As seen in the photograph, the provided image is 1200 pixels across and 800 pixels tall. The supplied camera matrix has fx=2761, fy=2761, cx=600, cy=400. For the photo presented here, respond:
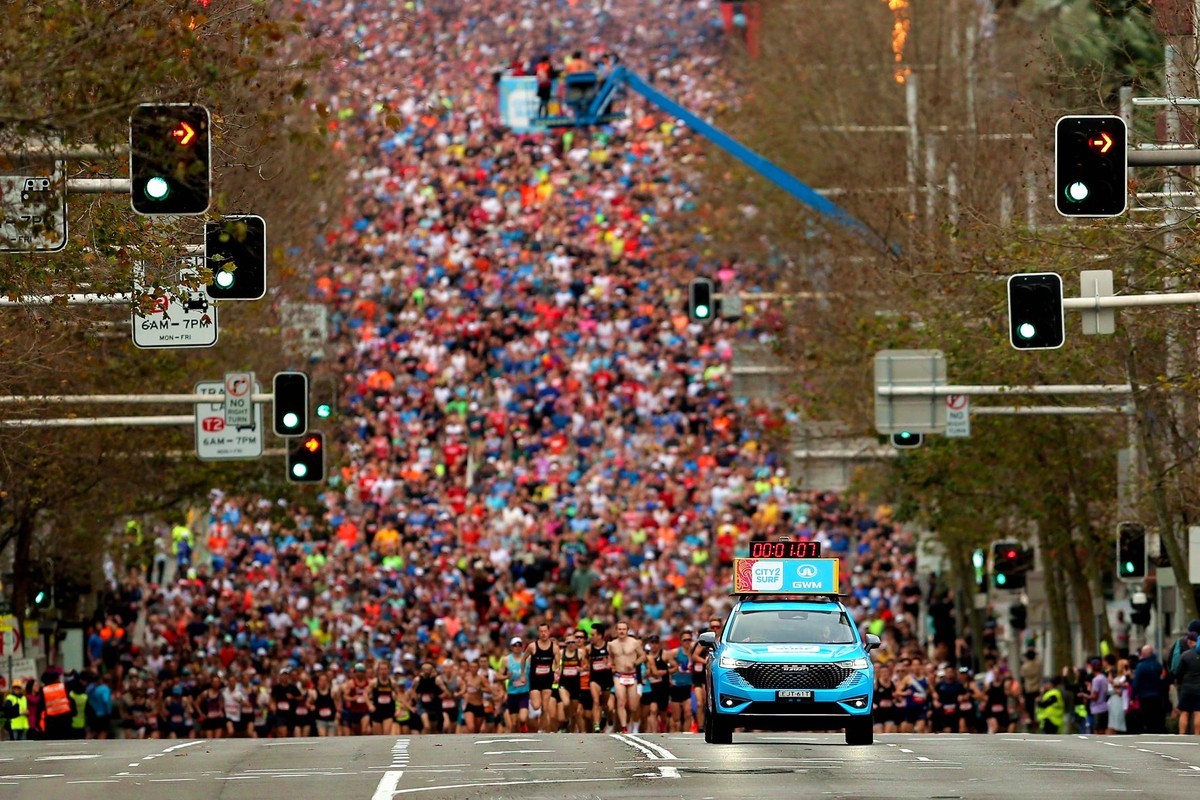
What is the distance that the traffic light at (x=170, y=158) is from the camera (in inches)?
692

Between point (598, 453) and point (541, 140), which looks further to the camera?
point (541, 140)

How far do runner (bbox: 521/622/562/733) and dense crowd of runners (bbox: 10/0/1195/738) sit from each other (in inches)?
1.6

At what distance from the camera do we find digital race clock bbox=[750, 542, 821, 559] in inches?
1225

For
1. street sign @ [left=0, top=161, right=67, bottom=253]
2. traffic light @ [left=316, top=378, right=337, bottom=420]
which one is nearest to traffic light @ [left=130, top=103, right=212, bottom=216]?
street sign @ [left=0, top=161, right=67, bottom=253]

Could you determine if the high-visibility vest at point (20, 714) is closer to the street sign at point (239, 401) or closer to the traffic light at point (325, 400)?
the traffic light at point (325, 400)

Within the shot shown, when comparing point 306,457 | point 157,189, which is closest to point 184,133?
point 157,189

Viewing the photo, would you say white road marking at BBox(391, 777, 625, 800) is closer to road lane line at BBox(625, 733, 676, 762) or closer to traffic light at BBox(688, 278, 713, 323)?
road lane line at BBox(625, 733, 676, 762)

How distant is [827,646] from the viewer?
89.1 feet

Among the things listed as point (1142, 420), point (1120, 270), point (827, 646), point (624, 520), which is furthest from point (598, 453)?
point (827, 646)

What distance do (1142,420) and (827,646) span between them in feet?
37.0

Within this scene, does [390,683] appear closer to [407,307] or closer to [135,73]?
[135,73]

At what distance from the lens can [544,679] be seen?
121 ft

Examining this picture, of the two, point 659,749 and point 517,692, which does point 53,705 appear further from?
point 659,749

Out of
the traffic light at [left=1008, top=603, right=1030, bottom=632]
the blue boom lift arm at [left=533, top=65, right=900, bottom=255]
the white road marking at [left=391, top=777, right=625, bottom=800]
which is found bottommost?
the white road marking at [left=391, top=777, right=625, bottom=800]
